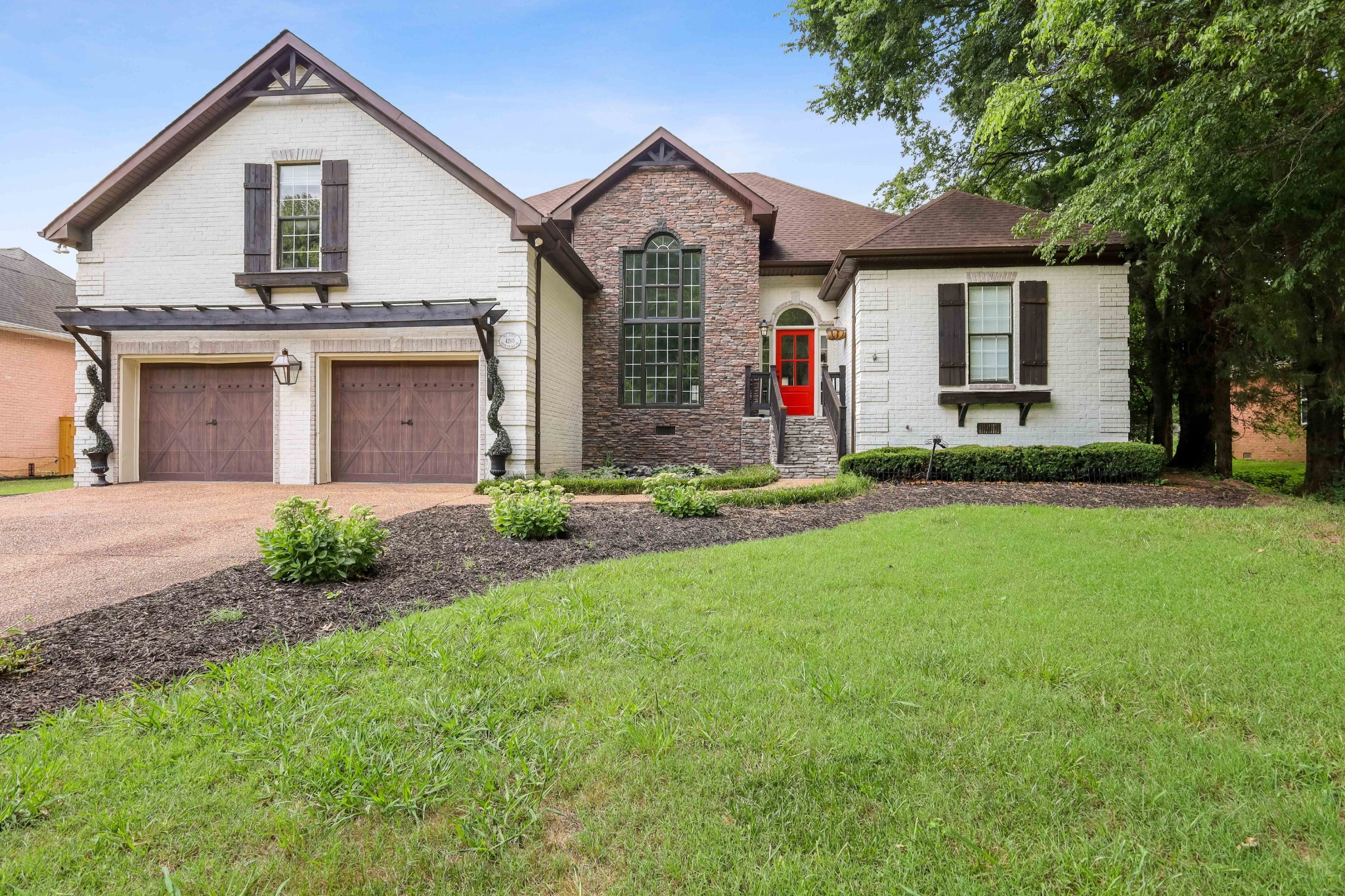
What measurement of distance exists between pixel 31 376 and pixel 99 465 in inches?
348

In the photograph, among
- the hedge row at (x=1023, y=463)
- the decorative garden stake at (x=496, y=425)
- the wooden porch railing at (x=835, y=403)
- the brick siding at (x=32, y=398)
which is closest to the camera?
the hedge row at (x=1023, y=463)

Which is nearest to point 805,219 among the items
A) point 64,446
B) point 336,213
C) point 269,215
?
point 336,213

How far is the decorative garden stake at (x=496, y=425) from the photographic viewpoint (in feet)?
35.9

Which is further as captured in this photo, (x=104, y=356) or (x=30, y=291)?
(x=30, y=291)

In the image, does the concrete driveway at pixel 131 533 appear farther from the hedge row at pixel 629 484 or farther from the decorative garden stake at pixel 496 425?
the hedge row at pixel 629 484

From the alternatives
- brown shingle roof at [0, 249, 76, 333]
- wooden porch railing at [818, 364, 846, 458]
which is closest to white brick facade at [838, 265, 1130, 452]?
wooden porch railing at [818, 364, 846, 458]

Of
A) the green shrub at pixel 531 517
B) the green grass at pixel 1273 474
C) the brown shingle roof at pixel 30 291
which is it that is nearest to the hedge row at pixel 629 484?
the green shrub at pixel 531 517

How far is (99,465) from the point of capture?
11.4 meters

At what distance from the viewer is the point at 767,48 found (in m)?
13.9

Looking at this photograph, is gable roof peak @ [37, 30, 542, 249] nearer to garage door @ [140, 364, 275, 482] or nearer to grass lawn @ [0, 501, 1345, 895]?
garage door @ [140, 364, 275, 482]

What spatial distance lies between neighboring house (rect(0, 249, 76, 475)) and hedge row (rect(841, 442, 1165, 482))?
20.6 metres

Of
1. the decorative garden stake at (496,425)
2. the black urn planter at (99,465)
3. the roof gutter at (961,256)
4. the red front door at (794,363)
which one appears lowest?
the black urn planter at (99,465)

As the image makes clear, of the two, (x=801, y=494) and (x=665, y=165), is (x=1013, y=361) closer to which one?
(x=801, y=494)

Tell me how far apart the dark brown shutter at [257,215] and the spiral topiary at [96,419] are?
3.29 m
